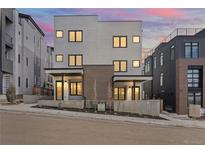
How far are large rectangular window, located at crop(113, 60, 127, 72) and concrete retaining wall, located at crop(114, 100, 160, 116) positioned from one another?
27.8 ft

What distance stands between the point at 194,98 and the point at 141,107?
10.9 metres

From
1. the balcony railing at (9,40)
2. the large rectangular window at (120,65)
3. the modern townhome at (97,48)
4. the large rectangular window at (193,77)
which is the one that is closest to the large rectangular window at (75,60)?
the modern townhome at (97,48)

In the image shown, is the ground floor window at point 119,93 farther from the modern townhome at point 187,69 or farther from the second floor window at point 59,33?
the second floor window at point 59,33

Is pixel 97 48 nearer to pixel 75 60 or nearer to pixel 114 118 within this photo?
pixel 75 60

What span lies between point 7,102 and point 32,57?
51.2 feet

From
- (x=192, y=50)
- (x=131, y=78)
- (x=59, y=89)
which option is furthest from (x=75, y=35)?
(x=192, y=50)

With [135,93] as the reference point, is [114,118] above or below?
below

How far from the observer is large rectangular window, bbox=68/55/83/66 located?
1411 inches

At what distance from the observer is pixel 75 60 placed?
36.0 meters

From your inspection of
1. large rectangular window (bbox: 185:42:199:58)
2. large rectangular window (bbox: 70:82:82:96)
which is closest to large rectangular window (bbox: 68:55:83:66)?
large rectangular window (bbox: 70:82:82:96)

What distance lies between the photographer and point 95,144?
47.8 ft

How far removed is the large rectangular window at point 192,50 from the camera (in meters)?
35.6
